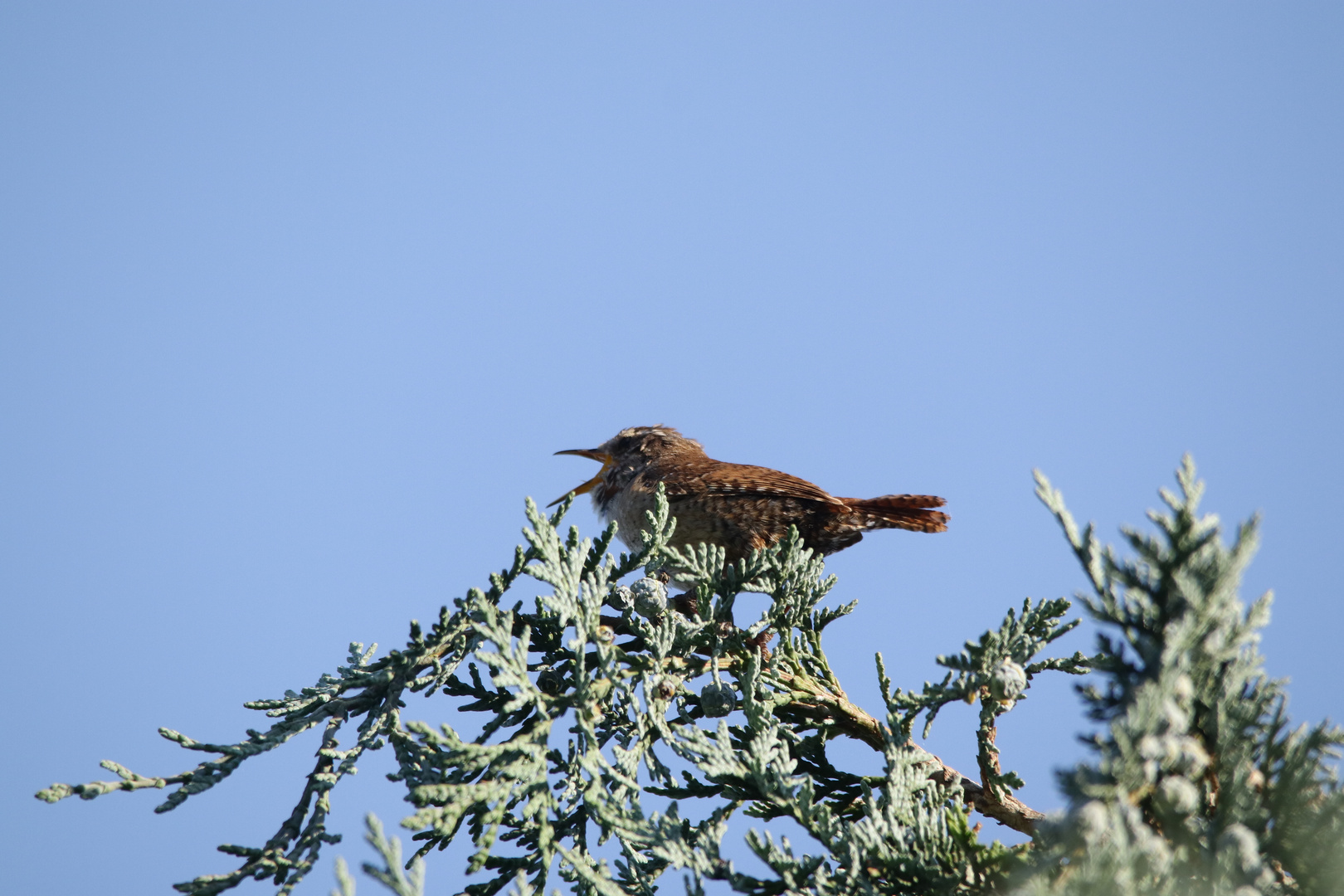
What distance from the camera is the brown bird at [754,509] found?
179 inches

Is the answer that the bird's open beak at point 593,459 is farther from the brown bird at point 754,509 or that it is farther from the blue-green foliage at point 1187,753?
the blue-green foliage at point 1187,753

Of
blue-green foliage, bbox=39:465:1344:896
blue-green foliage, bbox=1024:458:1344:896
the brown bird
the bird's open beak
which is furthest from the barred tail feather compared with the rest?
blue-green foliage, bbox=1024:458:1344:896

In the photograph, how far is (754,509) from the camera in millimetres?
4711

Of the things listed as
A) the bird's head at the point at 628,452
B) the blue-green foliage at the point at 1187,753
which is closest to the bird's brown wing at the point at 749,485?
the bird's head at the point at 628,452

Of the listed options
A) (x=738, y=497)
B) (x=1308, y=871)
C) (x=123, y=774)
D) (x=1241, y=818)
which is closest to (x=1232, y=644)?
(x=1241, y=818)

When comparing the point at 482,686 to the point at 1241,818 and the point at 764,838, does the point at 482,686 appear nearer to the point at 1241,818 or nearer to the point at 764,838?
the point at 764,838

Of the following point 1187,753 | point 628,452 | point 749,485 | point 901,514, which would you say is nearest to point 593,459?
point 628,452

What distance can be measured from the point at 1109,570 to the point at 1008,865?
75 cm

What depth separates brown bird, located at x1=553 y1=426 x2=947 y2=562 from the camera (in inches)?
179

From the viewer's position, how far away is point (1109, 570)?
5.52 feet

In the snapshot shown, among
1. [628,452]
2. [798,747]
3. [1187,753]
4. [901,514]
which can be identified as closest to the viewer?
[1187,753]

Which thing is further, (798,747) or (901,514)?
(901,514)

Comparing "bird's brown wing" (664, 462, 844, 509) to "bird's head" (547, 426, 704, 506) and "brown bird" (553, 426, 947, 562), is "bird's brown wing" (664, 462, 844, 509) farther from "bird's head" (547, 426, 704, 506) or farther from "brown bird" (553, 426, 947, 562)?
"bird's head" (547, 426, 704, 506)

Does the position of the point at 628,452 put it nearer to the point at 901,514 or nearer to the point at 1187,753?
the point at 901,514
